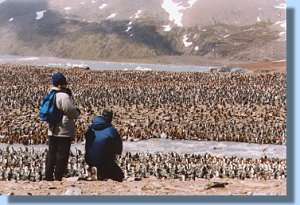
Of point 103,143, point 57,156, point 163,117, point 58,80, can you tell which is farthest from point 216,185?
point 163,117

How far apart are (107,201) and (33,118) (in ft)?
23.3

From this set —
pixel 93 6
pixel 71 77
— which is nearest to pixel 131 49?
pixel 93 6

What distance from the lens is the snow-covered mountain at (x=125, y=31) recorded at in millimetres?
131125

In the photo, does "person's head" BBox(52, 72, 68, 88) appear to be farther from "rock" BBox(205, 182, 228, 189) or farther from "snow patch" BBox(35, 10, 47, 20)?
"snow patch" BBox(35, 10, 47, 20)

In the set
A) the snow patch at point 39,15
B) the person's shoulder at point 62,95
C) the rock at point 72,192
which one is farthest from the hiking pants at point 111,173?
the snow patch at point 39,15

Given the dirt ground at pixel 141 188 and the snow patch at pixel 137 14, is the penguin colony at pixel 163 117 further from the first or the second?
the snow patch at pixel 137 14

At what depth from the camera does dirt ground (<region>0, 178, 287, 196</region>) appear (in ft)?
23.3

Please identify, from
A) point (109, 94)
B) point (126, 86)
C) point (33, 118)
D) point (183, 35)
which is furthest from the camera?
point (183, 35)

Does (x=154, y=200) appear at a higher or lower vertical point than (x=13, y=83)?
lower

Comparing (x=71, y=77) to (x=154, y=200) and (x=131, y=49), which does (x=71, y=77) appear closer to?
(x=154, y=200)

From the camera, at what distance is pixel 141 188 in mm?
7312

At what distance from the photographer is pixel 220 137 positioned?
1184 cm

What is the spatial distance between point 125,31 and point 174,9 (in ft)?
69.8

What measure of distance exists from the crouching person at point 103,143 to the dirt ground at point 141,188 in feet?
0.78
